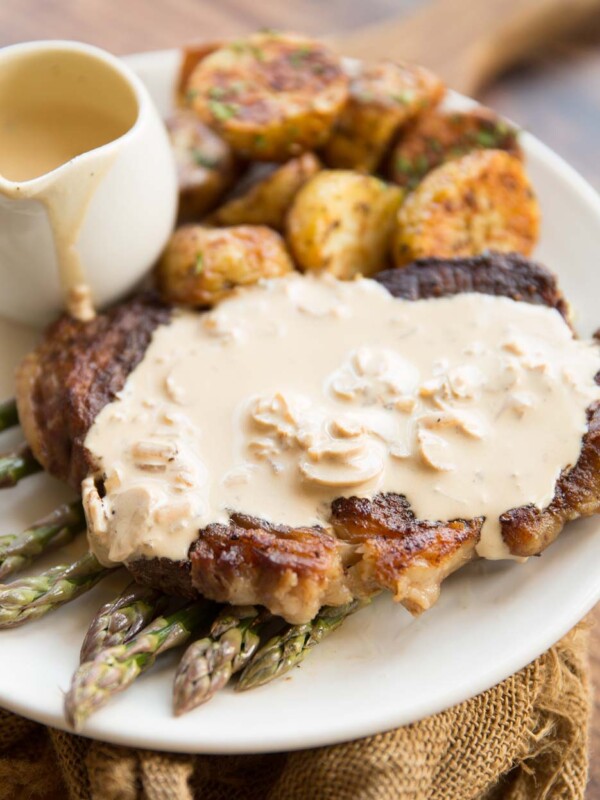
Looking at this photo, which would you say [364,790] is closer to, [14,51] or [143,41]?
[14,51]

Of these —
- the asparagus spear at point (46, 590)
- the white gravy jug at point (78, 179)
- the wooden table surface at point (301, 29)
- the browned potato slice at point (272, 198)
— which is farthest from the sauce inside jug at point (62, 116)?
the wooden table surface at point (301, 29)

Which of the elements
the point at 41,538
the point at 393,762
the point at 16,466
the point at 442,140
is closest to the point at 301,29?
the point at 442,140

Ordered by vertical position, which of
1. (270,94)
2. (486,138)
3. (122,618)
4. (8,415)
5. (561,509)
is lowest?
(8,415)

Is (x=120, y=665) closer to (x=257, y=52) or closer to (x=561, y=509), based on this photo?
(x=561, y=509)

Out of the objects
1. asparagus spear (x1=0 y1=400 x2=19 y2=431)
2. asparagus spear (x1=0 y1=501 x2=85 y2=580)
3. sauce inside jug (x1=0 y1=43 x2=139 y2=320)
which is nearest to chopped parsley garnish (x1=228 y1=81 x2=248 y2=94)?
sauce inside jug (x1=0 y1=43 x2=139 y2=320)

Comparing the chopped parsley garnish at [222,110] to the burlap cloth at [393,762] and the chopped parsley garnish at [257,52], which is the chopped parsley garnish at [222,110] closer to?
the chopped parsley garnish at [257,52]

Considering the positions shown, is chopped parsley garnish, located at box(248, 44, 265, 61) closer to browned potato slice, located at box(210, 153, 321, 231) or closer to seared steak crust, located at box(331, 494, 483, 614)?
browned potato slice, located at box(210, 153, 321, 231)
